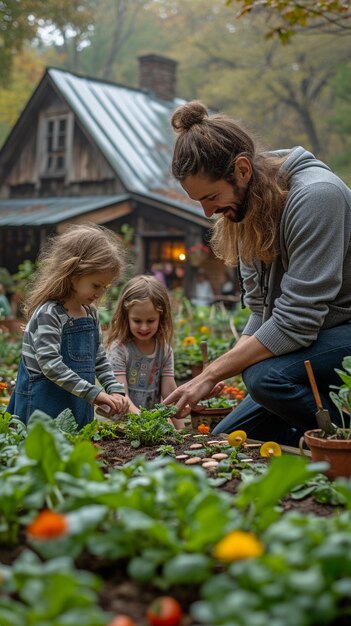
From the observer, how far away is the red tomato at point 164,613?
1.28 metres

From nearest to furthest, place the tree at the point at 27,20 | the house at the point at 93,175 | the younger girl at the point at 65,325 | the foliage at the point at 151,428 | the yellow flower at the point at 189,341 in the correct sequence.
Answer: the foliage at the point at 151,428, the younger girl at the point at 65,325, the yellow flower at the point at 189,341, the house at the point at 93,175, the tree at the point at 27,20

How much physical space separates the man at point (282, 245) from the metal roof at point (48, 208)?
36.3 feet

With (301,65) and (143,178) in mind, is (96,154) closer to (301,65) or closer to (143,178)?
(143,178)

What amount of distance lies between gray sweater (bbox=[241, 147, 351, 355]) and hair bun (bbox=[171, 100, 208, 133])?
483mm

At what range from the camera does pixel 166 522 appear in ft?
5.23

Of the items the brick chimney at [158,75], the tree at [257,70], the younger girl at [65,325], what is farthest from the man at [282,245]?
the tree at [257,70]

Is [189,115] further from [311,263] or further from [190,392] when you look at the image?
[190,392]

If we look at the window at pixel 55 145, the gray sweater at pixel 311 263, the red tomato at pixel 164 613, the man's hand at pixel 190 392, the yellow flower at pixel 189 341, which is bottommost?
the yellow flower at pixel 189 341

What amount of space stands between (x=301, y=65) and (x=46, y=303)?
2502 cm

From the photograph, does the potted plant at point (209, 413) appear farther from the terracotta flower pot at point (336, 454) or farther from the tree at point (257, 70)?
the tree at point (257, 70)

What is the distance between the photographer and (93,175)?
53.0 ft

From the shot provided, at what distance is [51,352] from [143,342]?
109 centimetres

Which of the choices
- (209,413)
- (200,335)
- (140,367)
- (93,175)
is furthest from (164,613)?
(93,175)

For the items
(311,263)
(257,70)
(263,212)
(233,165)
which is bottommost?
(311,263)
